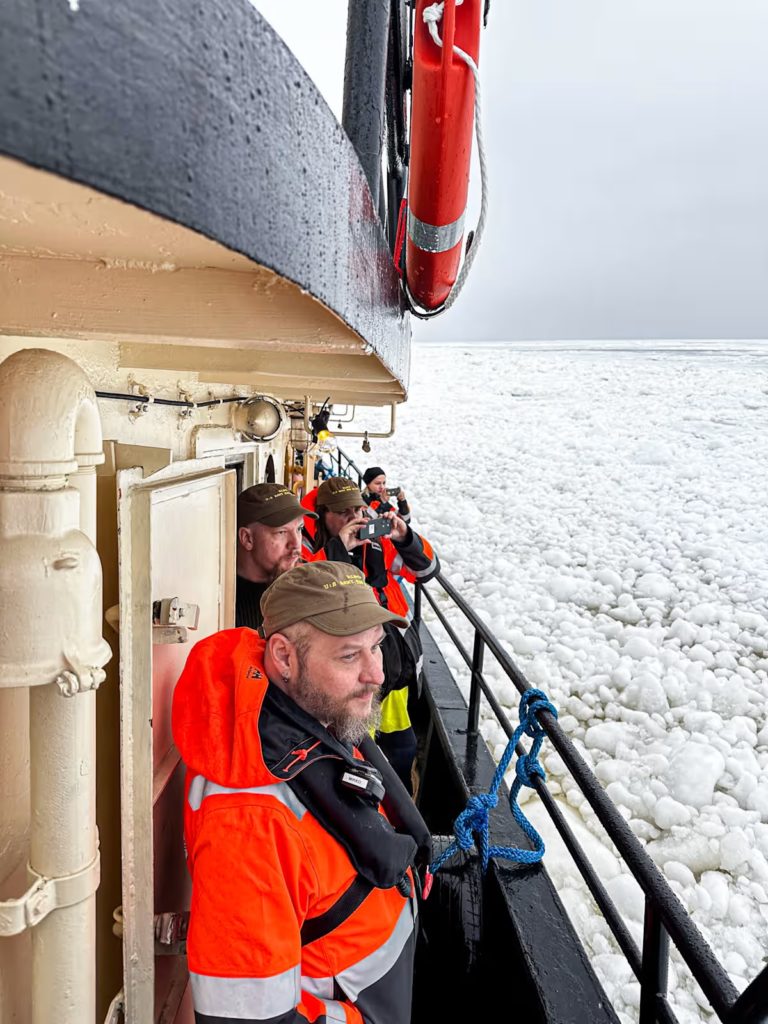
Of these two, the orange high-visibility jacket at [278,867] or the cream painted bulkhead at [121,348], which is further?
the orange high-visibility jacket at [278,867]

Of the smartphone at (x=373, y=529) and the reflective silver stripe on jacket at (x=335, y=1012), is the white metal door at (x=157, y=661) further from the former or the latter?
the smartphone at (x=373, y=529)

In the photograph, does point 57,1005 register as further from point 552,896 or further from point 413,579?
point 413,579

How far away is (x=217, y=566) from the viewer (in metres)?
3.07

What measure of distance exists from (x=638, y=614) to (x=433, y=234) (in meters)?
8.36

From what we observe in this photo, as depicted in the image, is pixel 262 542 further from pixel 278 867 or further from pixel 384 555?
pixel 278 867

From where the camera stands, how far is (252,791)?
1511 mm

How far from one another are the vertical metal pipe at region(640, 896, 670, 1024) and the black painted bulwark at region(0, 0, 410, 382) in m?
1.70

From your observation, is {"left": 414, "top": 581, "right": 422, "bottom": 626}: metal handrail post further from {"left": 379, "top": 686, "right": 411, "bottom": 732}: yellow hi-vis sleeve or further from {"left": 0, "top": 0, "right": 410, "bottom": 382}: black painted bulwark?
{"left": 0, "top": 0, "right": 410, "bottom": 382}: black painted bulwark

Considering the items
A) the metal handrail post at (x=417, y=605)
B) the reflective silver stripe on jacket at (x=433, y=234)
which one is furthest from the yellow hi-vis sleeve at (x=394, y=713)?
the reflective silver stripe on jacket at (x=433, y=234)

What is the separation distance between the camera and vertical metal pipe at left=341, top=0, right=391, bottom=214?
1761mm

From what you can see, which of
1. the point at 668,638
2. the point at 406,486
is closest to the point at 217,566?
the point at 668,638

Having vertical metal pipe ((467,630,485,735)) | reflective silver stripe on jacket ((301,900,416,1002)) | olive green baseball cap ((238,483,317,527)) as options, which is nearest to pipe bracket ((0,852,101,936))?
reflective silver stripe on jacket ((301,900,416,1002))

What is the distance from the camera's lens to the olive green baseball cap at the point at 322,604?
1861 millimetres

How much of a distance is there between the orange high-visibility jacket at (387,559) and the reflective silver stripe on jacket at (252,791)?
231 centimetres
